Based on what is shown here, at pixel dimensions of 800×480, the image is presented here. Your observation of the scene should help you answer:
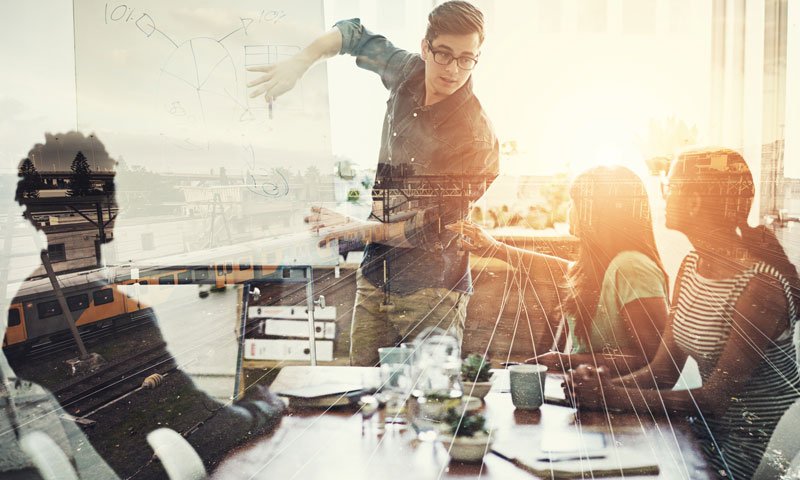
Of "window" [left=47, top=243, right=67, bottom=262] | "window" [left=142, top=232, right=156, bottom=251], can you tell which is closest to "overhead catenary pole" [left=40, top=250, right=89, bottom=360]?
"window" [left=47, top=243, right=67, bottom=262]

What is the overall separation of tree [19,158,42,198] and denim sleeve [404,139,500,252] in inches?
83.8

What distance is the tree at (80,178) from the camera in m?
2.33

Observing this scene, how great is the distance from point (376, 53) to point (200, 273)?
1.52 m

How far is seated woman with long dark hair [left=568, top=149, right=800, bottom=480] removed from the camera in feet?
5.60

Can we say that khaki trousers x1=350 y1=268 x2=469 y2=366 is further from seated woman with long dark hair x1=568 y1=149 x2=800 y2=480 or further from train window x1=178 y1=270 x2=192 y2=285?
train window x1=178 y1=270 x2=192 y2=285

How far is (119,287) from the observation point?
2.52 metres

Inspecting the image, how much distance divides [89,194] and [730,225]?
125 inches

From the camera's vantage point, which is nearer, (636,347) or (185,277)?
(636,347)

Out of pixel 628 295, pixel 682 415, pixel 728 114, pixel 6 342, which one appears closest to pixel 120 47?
pixel 6 342

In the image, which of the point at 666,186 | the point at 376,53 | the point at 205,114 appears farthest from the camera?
the point at 205,114

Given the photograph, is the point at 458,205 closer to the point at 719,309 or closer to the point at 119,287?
the point at 719,309

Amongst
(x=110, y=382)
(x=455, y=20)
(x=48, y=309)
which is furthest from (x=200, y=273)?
(x=455, y=20)

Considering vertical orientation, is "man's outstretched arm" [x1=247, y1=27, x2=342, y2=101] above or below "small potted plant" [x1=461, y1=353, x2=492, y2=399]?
above

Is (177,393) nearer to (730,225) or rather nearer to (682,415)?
(682,415)
